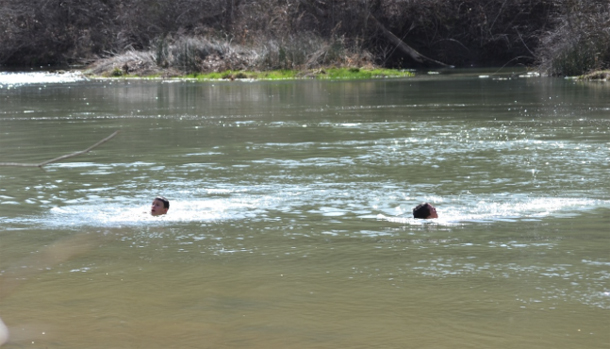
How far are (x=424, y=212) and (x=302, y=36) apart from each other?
1483 inches

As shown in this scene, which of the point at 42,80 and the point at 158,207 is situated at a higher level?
the point at 158,207

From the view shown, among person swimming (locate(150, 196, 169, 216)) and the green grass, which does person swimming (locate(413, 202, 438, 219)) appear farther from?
the green grass

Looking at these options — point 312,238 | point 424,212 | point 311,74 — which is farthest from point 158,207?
point 311,74

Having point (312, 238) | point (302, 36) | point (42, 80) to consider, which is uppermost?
point (302, 36)

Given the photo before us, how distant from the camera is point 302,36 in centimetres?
4619

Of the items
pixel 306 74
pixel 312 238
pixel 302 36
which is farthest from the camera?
pixel 302 36

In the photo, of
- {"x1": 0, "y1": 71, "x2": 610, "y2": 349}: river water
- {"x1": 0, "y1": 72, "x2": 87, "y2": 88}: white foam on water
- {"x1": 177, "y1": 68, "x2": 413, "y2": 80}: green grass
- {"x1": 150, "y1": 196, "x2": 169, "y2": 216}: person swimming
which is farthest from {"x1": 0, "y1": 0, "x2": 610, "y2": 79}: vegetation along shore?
{"x1": 150, "y1": 196, "x2": 169, "y2": 216}: person swimming

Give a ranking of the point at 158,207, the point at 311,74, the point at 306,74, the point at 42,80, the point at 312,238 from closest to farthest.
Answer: the point at 312,238
the point at 158,207
the point at 311,74
the point at 306,74
the point at 42,80

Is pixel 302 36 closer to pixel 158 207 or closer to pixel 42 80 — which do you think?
pixel 42 80

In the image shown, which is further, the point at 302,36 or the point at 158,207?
the point at 302,36

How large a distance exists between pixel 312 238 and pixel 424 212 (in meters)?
1.22

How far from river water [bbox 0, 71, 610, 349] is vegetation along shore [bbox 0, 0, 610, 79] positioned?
22.7m

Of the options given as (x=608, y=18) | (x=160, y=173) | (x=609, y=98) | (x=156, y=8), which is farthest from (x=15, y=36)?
(x=160, y=173)

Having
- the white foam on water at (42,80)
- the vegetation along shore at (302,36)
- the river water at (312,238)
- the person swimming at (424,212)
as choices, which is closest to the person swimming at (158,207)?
the river water at (312,238)
